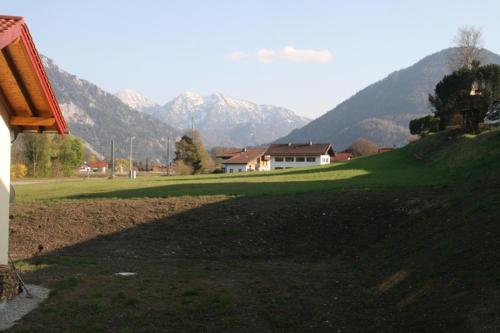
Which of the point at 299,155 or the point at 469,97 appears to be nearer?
the point at 469,97

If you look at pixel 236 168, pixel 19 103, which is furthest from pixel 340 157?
pixel 19 103

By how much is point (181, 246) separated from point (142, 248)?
4.69 feet

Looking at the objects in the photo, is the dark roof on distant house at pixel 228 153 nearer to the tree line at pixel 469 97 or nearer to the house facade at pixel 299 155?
the house facade at pixel 299 155

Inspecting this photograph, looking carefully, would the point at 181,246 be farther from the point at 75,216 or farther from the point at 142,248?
the point at 75,216

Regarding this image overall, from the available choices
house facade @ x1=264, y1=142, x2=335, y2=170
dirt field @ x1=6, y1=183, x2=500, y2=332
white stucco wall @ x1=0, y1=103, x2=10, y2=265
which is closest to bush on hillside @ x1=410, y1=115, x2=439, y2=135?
house facade @ x1=264, y1=142, x2=335, y2=170

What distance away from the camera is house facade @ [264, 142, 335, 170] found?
102m

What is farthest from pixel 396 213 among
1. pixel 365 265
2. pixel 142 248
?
pixel 142 248

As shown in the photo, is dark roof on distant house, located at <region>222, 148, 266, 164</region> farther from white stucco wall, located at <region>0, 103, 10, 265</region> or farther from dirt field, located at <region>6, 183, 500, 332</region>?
white stucco wall, located at <region>0, 103, 10, 265</region>

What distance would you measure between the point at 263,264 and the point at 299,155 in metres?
87.6

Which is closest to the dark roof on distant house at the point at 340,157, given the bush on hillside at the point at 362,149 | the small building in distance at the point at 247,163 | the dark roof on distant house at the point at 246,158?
the bush on hillside at the point at 362,149

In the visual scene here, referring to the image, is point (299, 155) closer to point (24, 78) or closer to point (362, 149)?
point (362, 149)

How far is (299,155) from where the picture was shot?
10475cm

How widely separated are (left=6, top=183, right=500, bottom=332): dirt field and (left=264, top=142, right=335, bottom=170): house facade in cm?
7760

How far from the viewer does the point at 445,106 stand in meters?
52.3
